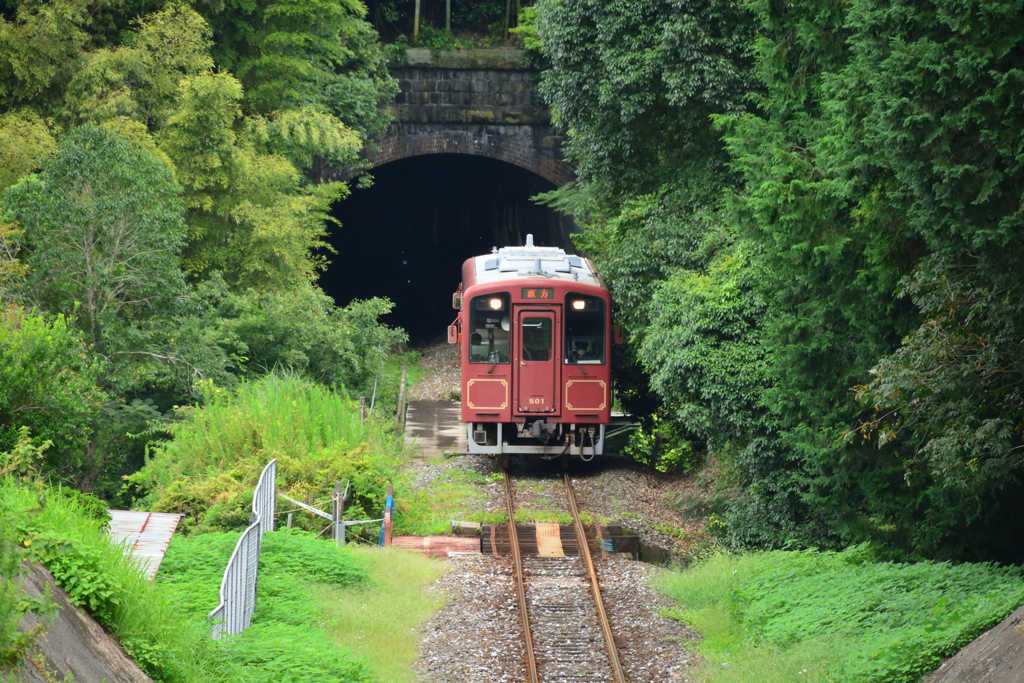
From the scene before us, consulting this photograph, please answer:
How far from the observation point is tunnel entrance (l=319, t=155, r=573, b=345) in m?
35.5

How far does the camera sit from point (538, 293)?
54.0 feet

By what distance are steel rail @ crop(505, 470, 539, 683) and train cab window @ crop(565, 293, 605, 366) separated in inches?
96.8

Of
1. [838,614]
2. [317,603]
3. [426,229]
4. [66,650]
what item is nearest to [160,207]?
[317,603]

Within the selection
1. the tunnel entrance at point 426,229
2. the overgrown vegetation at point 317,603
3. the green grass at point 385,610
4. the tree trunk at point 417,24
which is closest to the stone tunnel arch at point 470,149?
the tree trunk at point 417,24

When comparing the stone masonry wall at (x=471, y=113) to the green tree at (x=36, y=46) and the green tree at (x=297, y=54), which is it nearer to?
the green tree at (x=297, y=54)

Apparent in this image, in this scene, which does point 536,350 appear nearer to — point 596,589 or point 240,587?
point 596,589

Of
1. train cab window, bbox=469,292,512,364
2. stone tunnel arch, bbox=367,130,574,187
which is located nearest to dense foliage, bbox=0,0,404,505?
stone tunnel arch, bbox=367,130,574,187

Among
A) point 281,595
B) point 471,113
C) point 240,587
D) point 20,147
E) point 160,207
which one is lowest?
point 281,595

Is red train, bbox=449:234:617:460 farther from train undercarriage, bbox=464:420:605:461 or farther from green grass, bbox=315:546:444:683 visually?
green grass, bbox=315:546:444:683

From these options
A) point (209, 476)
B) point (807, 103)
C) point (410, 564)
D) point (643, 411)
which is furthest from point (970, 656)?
point (643, 411)

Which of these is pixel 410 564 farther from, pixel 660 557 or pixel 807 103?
pixel 807 103

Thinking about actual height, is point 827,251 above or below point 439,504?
above

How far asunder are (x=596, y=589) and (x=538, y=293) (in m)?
6.15

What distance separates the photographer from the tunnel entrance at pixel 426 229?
116ft
